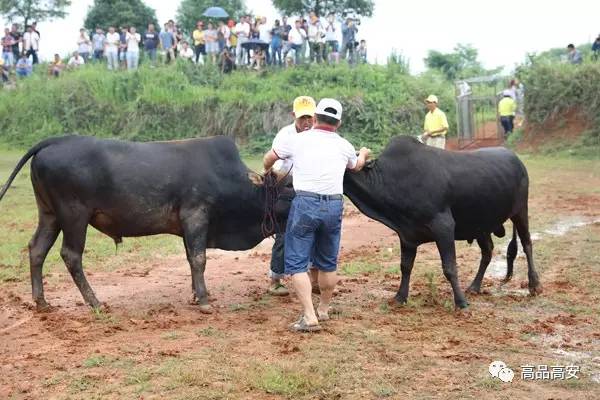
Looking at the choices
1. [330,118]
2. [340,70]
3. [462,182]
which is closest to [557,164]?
[340,70]

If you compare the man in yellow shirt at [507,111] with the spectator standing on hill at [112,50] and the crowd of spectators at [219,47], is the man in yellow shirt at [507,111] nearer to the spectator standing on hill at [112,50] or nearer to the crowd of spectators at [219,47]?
the crowd of spectators at [219,47]

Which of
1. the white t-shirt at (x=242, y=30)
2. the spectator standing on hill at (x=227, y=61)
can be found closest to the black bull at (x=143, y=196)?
the white t-shirt at (x=242, y=30)

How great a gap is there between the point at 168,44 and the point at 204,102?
417 centimetres

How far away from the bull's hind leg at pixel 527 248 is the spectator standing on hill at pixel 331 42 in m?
21.1

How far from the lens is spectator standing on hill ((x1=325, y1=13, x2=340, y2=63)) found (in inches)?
1148

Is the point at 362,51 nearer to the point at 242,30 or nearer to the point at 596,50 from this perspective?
the point at 242,30

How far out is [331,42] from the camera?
96.3 ft

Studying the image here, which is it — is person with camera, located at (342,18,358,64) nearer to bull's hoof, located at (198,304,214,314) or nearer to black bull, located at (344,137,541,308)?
black bull, located at (344,137,541,308)

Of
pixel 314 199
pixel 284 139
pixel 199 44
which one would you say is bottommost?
pixel 314 199

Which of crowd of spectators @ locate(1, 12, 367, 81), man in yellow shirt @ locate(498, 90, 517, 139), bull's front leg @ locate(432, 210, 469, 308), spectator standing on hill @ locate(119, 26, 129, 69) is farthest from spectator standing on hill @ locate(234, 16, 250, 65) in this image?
bull's front leg @ locate(432, 210, 469, 308)

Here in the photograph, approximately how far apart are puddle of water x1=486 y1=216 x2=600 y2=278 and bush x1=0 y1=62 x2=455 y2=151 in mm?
12791

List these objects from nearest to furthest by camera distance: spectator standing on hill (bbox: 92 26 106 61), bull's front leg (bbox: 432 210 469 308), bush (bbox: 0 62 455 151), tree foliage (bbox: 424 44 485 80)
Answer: bull's front leg (bbox: 432 210 469 308)
bush (bbox: 0 62 455 151)
spectator standing on hill (bbox: 92 26 106 61)
tree foliage (bbox: 424 44 485 80)

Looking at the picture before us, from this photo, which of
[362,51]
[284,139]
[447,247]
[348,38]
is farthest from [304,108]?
[362,51]

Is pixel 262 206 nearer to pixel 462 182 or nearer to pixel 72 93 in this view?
pixel 462 182
